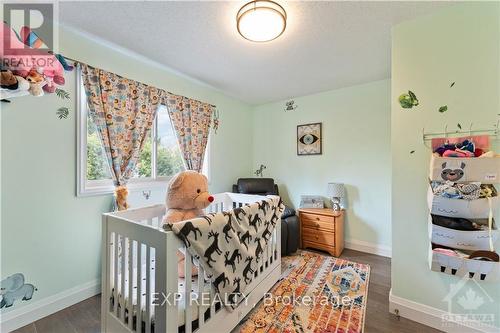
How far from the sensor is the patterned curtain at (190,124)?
2578 mm

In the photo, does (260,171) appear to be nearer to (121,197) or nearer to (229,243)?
(121,197)

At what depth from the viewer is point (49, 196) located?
66.4 inches

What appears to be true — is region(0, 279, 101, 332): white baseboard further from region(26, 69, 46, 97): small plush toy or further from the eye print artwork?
the eye print artwork

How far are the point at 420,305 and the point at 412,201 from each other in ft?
2.59

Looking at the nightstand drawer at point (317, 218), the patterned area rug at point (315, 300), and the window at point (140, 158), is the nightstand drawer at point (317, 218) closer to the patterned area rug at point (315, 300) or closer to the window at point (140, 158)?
the patterned area rug at point (315, 300)

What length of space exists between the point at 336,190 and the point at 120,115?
2.79m

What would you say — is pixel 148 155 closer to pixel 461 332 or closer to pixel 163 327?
pixel 163 327

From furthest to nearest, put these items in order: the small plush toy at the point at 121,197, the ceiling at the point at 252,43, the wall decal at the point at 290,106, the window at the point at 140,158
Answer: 1. the wall decal at the point at 290,106
2. the small plush toy at the point at 121,197
3. the window at the point at 140,158
4. the ceiling at the point at 252,43

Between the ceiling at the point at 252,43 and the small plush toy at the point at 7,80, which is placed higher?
the ceiling at the point at 252,43

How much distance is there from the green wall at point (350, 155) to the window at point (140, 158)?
143 cm

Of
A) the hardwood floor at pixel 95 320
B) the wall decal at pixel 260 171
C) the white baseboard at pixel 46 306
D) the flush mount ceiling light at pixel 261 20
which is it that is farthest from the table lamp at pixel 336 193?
the white baseboard at pixel 46 306

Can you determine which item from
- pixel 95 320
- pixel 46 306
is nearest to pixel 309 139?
pixel 95 320

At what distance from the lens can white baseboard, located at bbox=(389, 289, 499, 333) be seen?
141 cm

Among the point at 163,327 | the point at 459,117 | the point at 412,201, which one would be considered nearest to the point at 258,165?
the point at 412,201
